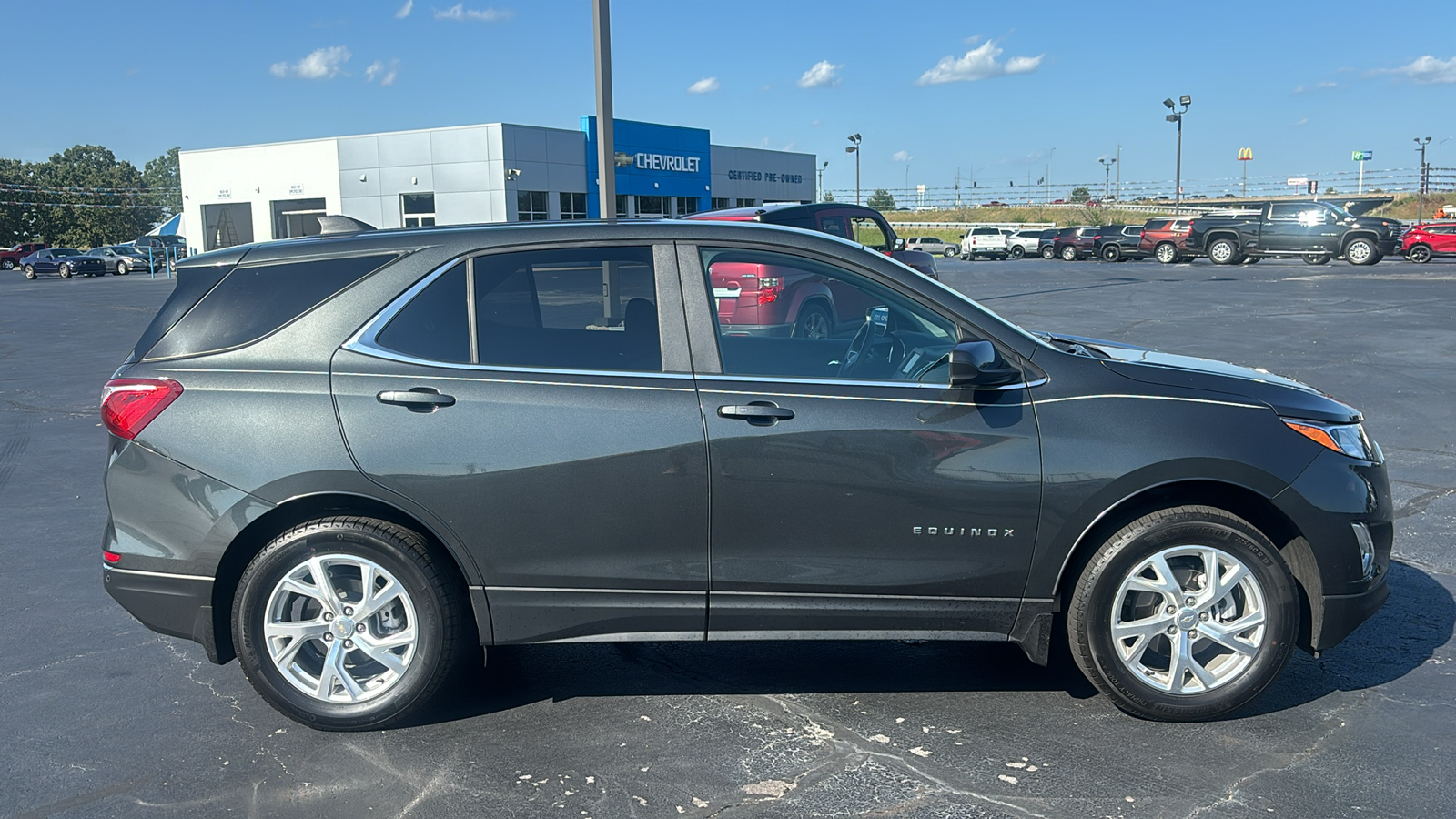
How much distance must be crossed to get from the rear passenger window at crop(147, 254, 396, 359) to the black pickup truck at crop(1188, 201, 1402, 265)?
3710 cm

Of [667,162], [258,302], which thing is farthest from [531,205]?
[258,302]

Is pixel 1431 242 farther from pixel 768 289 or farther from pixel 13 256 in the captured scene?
pixel 13 256

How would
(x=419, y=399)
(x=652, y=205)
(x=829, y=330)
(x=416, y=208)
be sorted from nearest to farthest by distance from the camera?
(x=419, y=399) → (x=829, y=330) → (x=416, y=208) → (x=652, y=205)

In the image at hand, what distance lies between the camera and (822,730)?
3830 millimetres

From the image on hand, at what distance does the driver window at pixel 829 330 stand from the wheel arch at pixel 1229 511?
30.7 inches

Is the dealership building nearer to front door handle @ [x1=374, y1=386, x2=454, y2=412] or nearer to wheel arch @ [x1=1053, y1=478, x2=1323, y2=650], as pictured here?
front door handle @ [x1=374, y1=386, x2=454, y2=412]

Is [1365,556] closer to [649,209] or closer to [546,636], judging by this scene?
[546,636]

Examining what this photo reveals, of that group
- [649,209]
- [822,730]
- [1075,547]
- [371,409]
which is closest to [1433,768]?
[1075,547]

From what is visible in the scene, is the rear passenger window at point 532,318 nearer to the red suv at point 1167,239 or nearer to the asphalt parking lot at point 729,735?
the asphalt parking lot at point 729,735

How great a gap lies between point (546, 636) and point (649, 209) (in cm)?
5815

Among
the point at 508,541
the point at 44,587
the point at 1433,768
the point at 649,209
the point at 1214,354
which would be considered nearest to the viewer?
the point at 1433,768

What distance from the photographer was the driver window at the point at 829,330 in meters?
3.82

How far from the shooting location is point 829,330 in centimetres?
410

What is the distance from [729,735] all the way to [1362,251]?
37016 millimetres
